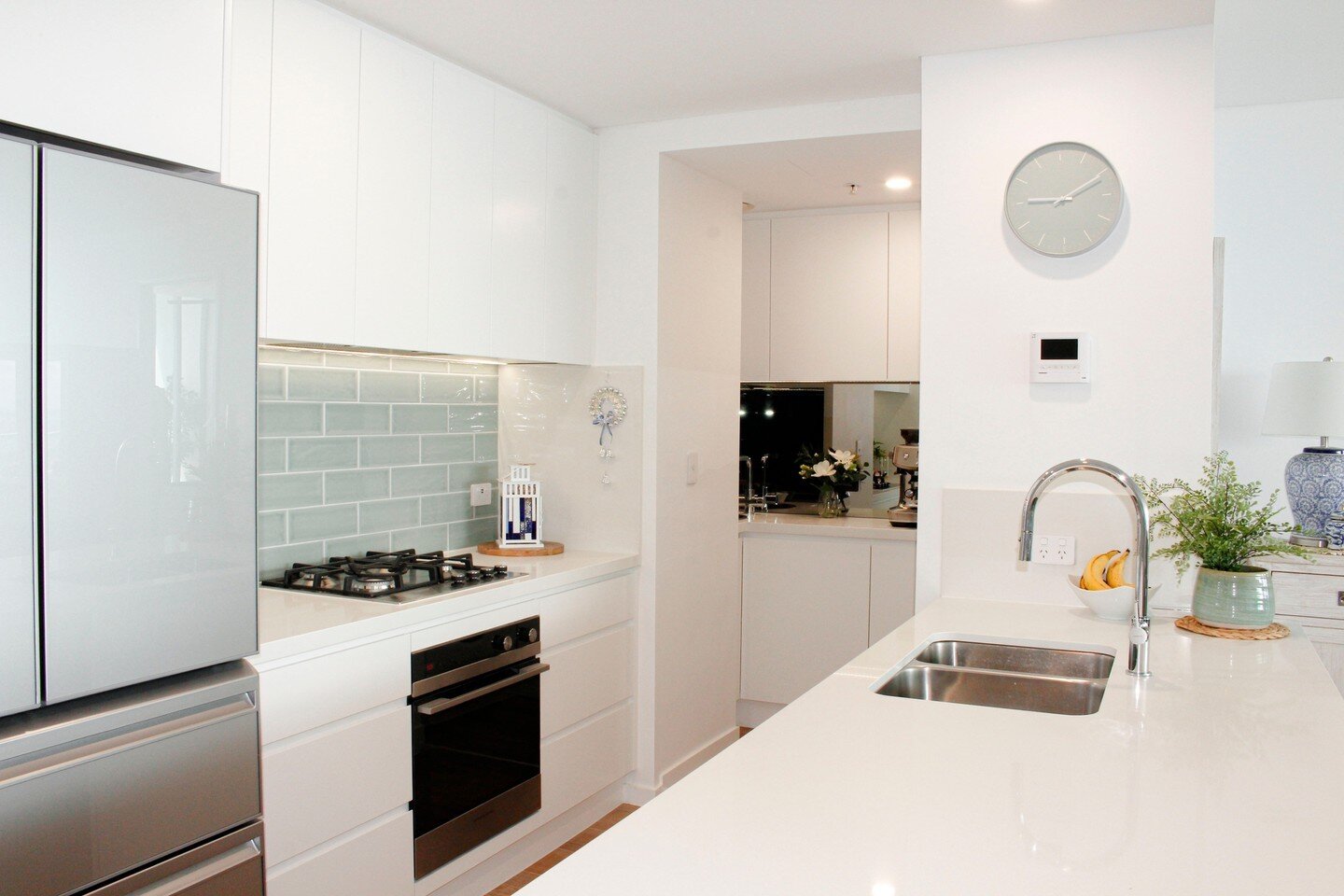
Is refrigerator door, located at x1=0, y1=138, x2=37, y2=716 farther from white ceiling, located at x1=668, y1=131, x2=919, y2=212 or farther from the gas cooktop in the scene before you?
white ceiling, located at x1=668, y1=131, x2=919, y2=212

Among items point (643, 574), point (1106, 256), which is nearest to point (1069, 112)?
point (1106, 256)

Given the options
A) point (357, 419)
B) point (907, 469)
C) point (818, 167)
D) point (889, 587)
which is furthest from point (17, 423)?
point (907, 469)

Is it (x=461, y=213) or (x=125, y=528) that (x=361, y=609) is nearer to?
(x=125, y=528)

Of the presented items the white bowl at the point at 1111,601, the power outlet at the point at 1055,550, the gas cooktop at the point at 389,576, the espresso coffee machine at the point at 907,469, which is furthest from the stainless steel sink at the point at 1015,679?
the espresso coffee machine at the point at 907,469

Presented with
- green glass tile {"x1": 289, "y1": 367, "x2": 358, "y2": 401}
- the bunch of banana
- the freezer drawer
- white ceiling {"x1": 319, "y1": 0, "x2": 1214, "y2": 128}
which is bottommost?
the freezer drawer

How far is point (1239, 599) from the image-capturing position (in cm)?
227

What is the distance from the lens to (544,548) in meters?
3.50

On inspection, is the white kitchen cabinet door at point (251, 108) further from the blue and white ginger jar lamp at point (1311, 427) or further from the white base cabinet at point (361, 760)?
the blue and white ginger jar lamp at point (1311, 427)

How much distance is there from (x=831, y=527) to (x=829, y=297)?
109 centimetres

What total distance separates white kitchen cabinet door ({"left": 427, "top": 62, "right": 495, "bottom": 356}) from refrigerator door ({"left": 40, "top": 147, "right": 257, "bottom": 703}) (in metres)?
1.04

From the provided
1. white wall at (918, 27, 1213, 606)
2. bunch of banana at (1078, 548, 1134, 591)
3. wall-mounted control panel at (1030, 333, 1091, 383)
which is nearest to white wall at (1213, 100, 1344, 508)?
white wall at (918, 27, 1213, 606)

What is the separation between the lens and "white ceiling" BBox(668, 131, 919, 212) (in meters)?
3.48

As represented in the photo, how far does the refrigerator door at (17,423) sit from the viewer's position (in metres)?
1.52

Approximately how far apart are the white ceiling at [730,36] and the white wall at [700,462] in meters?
0.60
